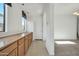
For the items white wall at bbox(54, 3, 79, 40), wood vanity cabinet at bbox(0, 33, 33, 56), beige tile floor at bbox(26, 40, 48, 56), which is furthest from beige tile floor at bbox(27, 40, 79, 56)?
white wall at bbox(54, 3, 79, 40)

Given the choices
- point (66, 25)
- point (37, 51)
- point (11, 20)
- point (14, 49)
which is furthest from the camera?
point (66, 25)

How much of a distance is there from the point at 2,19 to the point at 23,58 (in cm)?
337

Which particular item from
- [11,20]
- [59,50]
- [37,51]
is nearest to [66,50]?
[59,50]

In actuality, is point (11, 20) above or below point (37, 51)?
above

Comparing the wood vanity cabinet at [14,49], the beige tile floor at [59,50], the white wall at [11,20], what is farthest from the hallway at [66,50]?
the white wall at [11,20]

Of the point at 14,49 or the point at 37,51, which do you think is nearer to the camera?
the point at 14,49

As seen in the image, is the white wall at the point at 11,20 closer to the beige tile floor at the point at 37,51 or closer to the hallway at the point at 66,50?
the beige tile floor at the point at 37,51

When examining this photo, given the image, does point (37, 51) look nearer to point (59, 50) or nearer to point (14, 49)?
point (59, 50)

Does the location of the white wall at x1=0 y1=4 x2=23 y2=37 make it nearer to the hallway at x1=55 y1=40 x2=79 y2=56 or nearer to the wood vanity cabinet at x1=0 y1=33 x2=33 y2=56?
the wood vanity cabinet at x1=0 y1=33 x2=33 y2=56

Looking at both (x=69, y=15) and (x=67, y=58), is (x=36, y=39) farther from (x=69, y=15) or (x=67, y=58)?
(x=67, y=58)

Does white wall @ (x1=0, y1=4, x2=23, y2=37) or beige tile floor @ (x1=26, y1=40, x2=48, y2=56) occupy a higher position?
Result: white wall @ (x1=0, y1=4, x2=23, y2=37)

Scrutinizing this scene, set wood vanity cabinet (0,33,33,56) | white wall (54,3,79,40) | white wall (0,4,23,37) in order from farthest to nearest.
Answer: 1. white wall (54,3,79,40)
2. white wall (0,4,23,37)
3. wood vanity cabinet (0,33,33,56)

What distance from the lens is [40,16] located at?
11.5 m

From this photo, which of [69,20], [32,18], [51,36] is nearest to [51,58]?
[51,36]
